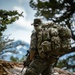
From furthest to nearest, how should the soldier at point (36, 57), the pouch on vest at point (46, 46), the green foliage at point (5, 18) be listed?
the green foliage at point (5, 18) < the soldier at point (36, 57) < the pouch on vest at point (46, 46)

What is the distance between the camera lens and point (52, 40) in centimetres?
640

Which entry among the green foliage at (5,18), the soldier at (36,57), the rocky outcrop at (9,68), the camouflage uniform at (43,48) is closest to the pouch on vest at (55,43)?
the camouflage uniform at (43,48)

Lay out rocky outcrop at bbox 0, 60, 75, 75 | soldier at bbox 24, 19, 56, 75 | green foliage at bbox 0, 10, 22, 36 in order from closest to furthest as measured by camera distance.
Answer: soldier at bbox 24, 19, 56, 75 < rocky outcrop at bbox 0, 60, 75, 75 < green foliage at bbox 0, 10, 22, 36

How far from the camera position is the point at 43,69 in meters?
6.78

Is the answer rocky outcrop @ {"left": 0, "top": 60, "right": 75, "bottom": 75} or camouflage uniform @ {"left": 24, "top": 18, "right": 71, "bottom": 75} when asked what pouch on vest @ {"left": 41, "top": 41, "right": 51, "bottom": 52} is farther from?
rocky outcrop @ {"left": 0, "top": 60, "right": 75, "bottom": 75}

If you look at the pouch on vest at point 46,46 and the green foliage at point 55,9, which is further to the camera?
the green foliage at point 55,9

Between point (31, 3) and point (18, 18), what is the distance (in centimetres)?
235

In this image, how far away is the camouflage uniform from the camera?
6406 millimetres

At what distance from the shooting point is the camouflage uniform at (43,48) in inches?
252

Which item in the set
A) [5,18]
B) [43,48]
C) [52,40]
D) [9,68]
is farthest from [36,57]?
[5,18]

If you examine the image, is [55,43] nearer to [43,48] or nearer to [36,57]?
[43,48]

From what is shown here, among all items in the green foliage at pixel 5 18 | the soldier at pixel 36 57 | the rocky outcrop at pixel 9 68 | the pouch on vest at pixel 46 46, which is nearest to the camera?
the pouch on vest at pixel 46 46

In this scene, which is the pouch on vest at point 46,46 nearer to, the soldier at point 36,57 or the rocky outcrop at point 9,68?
the soldier at point 36,57

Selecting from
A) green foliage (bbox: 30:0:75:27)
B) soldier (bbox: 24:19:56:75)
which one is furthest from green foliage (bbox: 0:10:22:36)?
soldier (bbox: 24:19:56:75)
